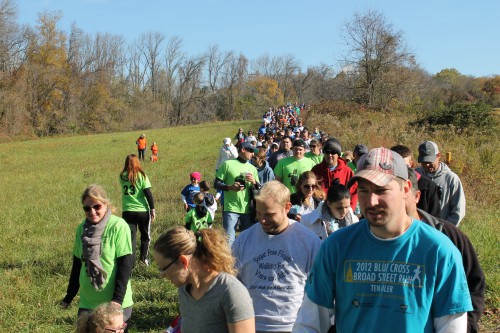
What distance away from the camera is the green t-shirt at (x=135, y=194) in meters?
8.20

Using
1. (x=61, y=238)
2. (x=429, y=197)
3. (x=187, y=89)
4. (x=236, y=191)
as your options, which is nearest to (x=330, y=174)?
(x=236, y=191)

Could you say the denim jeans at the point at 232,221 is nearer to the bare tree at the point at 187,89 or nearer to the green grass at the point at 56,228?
the green grass at the point at 56,228

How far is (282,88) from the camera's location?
11469 cm

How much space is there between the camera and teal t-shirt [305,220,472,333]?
88.6 inches

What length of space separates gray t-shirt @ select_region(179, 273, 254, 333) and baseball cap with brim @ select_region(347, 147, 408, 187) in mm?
941

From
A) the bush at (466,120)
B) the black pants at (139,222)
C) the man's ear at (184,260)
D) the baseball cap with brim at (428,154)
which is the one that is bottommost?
the black pants at (139,222)

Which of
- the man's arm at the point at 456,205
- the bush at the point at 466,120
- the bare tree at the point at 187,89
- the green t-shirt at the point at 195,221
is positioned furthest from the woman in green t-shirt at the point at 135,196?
the bare tree at the point at 187,89

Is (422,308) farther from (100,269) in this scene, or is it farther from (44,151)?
(44,151)

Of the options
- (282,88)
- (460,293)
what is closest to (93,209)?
(460,293)

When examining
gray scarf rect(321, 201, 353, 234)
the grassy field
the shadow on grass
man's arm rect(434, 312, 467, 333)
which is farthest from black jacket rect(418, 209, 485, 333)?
the shadow on grass

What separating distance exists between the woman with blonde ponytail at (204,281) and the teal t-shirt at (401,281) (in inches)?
26.1

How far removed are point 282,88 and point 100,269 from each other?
11183 centimetres

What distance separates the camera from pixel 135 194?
8.23 m

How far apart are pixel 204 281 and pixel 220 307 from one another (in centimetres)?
16
